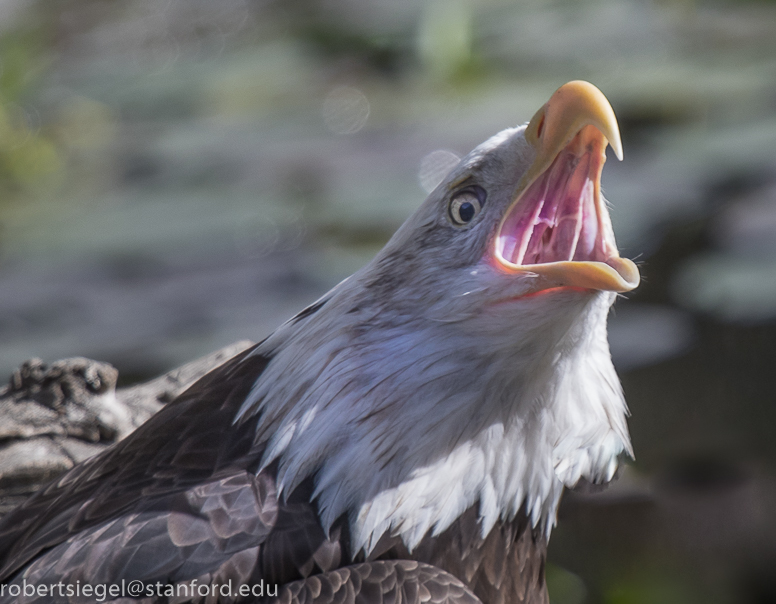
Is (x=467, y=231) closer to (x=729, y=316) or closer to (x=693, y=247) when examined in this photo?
(x=729, y=316)

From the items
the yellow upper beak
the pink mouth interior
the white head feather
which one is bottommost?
the white head feather

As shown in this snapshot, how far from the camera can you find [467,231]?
1844mm

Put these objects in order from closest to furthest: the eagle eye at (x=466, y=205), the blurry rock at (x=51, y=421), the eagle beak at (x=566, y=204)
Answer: the eagle beak at (x=566, y=204), the eagle eye at (x=466, y=205), the blurry rock at (x=51, y=421)

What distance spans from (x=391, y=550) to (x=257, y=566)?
0.27 m

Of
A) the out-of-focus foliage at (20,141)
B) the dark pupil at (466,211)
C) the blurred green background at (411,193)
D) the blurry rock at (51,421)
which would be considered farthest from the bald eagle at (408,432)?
the out-of-focus foliage at (20,141)

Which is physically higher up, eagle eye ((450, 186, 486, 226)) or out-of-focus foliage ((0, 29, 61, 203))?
out-of-focus foliage ((0, 29, 61, 203))

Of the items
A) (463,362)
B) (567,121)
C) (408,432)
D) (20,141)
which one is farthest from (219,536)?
(20,141)

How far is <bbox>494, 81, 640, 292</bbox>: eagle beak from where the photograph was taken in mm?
1631

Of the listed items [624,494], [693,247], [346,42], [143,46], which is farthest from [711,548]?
[143,46]

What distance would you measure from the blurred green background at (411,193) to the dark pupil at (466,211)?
79.5 inches

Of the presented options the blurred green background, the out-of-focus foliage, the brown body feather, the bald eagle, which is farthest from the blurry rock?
the out-of-focus foliage

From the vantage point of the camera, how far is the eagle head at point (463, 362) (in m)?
1.76

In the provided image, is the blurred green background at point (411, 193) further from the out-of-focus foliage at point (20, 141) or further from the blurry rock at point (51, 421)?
the blurry rock at point (51, 421)

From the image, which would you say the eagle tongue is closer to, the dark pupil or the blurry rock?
the dark pupil
